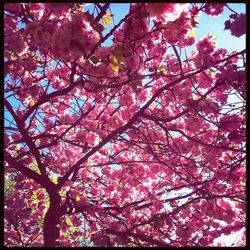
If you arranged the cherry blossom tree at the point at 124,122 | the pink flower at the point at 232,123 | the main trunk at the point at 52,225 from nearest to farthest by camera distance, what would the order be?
the cherry blossom tree at the point at 124,122 → the main trunk at the point at 52,225 → the pink flower at the point at 232,123

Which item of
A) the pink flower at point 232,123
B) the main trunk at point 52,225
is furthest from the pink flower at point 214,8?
the main trunk at point 52,225

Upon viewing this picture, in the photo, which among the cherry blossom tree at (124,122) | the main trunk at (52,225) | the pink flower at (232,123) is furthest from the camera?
the pink flower at (232,123)

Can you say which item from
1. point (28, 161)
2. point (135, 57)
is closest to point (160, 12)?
point (135, 57)

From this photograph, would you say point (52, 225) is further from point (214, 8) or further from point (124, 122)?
point (214, 8)

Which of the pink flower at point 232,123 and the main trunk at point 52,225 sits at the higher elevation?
the pink flower at point 232,123

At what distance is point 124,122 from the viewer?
738 centimetres

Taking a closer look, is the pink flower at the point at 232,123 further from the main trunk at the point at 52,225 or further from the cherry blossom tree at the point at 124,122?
the main trunk at the point at 52,225

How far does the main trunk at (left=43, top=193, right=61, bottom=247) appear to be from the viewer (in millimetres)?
5359

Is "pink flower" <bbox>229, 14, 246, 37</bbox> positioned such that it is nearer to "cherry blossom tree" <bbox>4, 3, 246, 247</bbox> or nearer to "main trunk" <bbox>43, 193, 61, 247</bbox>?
"cherry blossom tree" <bbox>4, 3, 246, 247</bbox>

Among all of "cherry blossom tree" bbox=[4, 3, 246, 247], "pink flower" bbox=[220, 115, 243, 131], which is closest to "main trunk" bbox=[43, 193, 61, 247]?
"cherry blossom tree" bbox=[4, 3, 246, 247]

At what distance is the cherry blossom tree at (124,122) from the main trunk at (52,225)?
17 mm

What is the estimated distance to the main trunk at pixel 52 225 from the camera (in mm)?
5359

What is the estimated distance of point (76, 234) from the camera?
876 cm

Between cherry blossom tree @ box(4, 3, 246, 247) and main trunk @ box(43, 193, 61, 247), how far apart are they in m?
0.02
